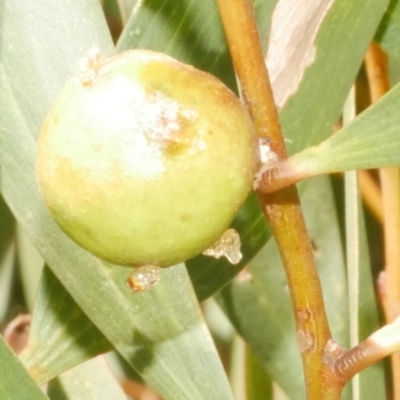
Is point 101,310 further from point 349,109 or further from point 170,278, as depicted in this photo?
point 349,109

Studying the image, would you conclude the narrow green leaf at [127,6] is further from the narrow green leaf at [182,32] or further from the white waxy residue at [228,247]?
the white waxy residue at [228,247]

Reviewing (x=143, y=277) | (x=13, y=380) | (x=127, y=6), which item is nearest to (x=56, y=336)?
(x=13, y=380)

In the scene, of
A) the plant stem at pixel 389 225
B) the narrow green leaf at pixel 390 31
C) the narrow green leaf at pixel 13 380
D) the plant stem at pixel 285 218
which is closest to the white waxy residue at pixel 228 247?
the plant stem at pixel 285 218

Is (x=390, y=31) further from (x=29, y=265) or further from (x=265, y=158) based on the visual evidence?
(x=29, y=265)

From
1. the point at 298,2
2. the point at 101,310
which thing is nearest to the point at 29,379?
the point at 101,310

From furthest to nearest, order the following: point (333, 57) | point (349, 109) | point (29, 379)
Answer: point (349, 109), point (333, 57), point (29, 379)
